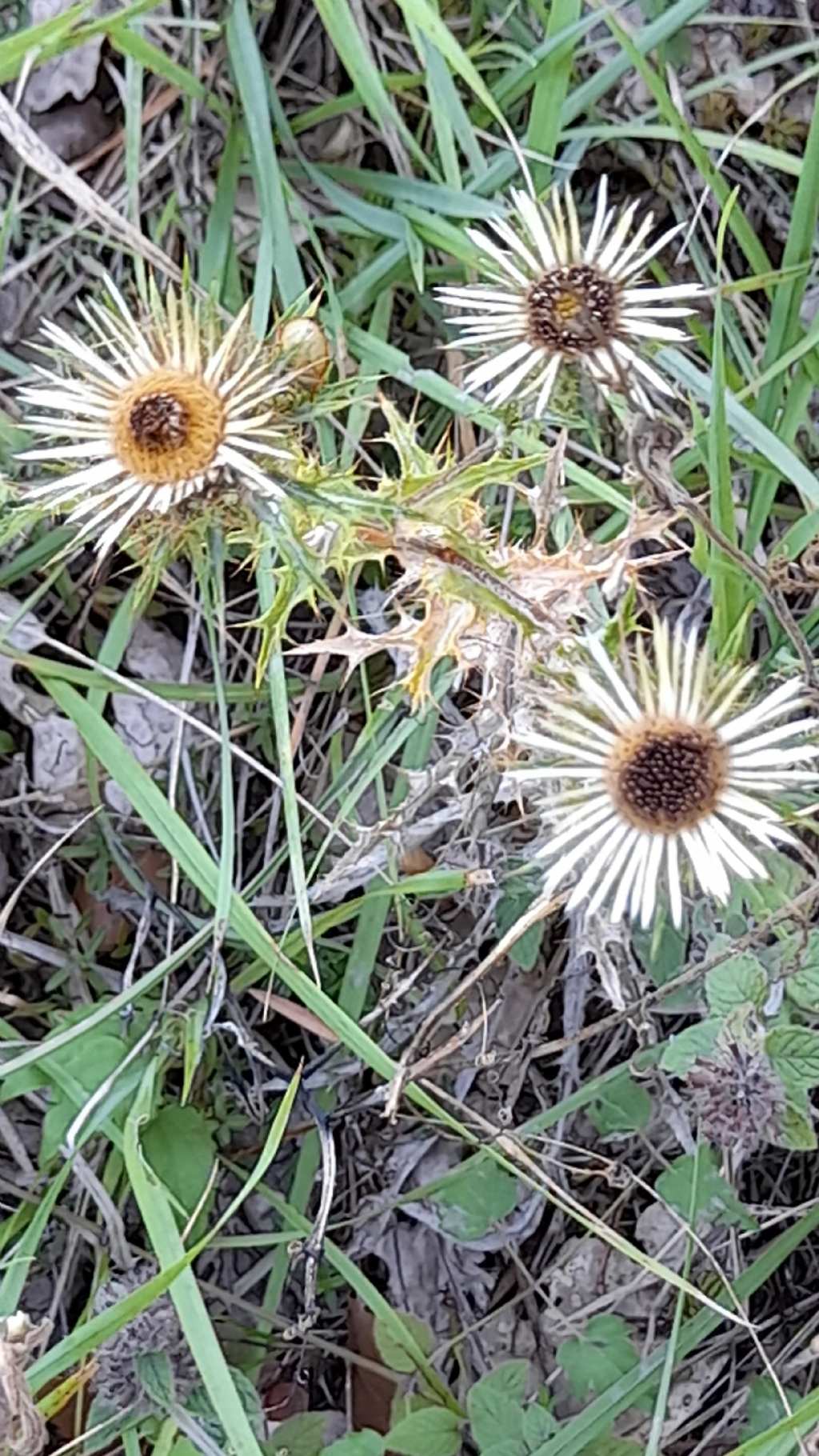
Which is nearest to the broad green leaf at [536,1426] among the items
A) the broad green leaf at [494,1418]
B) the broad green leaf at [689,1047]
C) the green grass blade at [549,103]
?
the broad green leaf at [494,1418]

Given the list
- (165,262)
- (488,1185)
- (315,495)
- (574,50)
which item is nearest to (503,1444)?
(488,1185)

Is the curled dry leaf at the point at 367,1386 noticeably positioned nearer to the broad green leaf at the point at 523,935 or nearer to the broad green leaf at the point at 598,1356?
the broad green leaf at the point at 598,1356

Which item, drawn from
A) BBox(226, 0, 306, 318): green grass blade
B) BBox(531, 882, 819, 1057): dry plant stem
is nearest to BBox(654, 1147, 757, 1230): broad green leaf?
BBox(531, 882, 819, 1057): dry plant stem

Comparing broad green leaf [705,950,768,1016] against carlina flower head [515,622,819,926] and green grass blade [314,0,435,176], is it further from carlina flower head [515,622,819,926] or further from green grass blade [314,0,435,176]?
green grass blade [314,0,435,176]

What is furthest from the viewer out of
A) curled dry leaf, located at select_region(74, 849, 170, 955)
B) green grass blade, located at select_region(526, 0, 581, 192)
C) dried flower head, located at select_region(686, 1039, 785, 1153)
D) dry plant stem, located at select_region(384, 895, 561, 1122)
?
curled dry leaf, located at select_region(74, 849, 170, 955)

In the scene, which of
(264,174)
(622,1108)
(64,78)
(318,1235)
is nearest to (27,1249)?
(318,1235)
